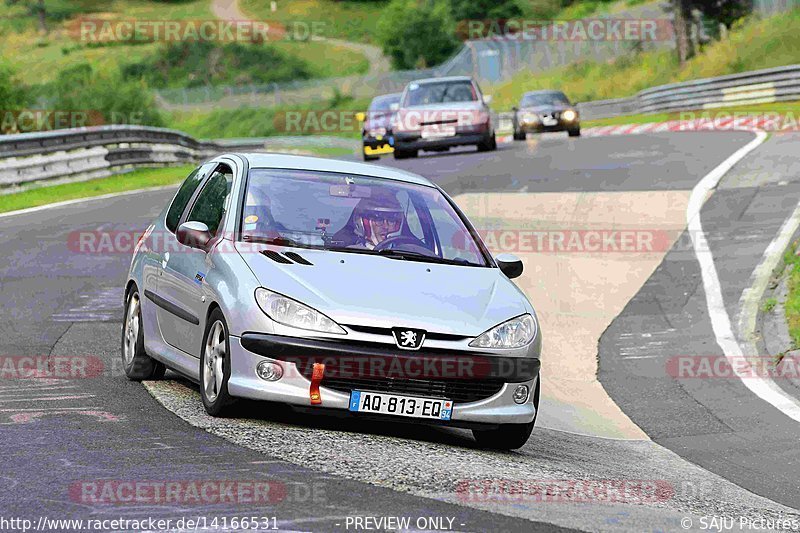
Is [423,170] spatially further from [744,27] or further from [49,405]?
[744,27]

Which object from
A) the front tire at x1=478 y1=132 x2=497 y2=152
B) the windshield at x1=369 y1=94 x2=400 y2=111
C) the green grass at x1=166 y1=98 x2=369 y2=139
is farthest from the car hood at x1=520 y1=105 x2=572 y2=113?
the green grass at x1=166 y1=98 x2=369 y2=139

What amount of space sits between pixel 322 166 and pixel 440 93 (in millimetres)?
21767

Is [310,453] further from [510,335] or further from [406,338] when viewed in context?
[510,335]

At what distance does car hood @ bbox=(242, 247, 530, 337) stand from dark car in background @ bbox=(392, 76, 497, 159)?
21631mm

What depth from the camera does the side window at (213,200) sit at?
29.1 ft

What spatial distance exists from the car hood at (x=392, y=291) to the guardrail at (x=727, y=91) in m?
32.9

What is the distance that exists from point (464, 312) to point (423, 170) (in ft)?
64.0

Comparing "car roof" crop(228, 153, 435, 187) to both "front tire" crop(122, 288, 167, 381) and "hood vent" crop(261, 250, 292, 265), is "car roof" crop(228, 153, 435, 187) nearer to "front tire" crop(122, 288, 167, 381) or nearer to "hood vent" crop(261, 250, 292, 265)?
"hood vent" crop(261, 250, 292, 265)

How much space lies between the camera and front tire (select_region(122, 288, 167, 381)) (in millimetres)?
9359

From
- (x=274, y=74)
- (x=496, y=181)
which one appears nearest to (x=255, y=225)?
(x=496, y=181)

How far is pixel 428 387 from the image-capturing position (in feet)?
25.1

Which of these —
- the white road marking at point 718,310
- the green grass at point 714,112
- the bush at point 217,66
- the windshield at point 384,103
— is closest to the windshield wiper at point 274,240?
the white road marking at point 718,310

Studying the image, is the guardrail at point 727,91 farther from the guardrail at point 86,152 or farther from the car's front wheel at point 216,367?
the car's front wheel at point 216,367

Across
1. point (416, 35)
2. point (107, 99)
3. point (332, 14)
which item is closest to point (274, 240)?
point (107, 99)
